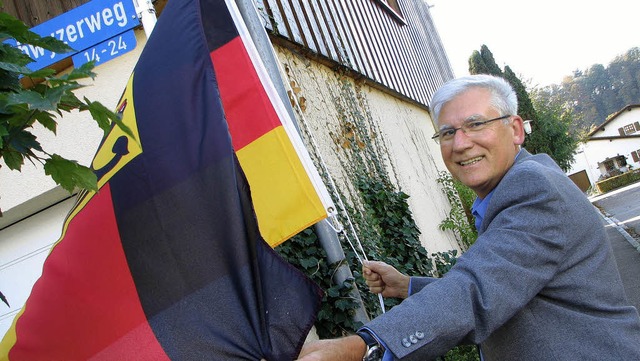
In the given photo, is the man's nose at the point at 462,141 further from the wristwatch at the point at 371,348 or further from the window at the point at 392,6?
the window at the point at 392,6

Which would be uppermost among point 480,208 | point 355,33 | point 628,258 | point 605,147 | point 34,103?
point 355,33

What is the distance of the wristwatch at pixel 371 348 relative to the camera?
139 centimetres

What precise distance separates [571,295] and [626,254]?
1253 centimetres

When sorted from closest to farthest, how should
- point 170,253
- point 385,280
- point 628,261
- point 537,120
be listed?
point 170,253 → point 385,280 → point 628,261 → point 537,120

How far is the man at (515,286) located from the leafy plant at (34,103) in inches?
30.7

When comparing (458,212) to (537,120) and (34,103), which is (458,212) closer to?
(34,103)

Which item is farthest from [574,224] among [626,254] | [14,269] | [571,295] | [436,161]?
[626,254]

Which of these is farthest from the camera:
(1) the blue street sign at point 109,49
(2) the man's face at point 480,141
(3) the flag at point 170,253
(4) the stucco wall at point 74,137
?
(4) the stucco wall at point 74,137

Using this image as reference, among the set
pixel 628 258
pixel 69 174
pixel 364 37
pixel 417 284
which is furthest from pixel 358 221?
pixel 628 258

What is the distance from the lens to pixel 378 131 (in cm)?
675

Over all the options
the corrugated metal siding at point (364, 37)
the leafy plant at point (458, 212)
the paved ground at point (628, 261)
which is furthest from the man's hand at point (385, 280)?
the paved ground at point (628, 261)

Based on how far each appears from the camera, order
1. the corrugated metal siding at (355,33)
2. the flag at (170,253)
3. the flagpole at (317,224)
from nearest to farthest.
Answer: the flag at (170,253)
the flagpole at (317,224)
the corrugated metal siding at (355,33)

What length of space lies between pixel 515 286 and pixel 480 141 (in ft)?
2.05

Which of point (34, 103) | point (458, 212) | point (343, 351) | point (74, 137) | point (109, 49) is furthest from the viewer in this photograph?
point (458, 212)
